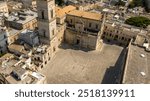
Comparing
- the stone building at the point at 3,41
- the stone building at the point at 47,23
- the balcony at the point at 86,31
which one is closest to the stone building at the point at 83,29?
the balcony at the point at 86,31

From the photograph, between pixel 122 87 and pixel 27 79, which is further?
pixel 27 79

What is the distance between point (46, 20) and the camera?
149 ft

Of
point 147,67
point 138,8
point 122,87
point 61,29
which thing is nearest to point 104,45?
point 61,29

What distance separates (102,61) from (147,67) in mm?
13969

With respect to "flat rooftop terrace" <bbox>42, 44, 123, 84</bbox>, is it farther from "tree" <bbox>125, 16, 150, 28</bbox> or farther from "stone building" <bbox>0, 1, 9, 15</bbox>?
"stone building" <bbox>0, 1, 9, 15</bbox>

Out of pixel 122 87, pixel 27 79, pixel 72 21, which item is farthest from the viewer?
pixel 72 21

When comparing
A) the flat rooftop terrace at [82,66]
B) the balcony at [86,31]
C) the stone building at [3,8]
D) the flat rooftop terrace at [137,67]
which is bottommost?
the flat rooftop terrace at [82,66]

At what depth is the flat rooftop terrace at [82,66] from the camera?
1672 inches

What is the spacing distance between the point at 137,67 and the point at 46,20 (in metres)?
23.8

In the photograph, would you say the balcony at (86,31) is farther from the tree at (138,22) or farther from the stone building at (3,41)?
the stone building at (3,41)

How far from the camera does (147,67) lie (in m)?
36.9

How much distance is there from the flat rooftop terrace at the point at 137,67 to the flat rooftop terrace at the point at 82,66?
700 centimetres

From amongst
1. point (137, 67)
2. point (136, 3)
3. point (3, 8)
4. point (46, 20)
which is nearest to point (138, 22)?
point (136, 3)

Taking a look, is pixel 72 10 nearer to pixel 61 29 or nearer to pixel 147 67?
pixel 61 29
